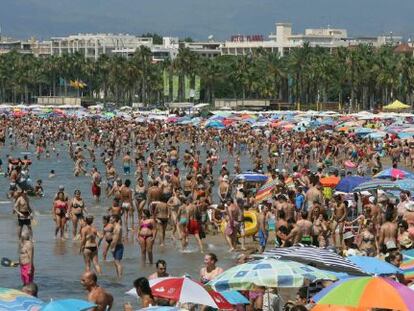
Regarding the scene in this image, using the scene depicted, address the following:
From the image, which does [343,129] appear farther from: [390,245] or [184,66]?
[184,66]

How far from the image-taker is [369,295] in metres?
9.57

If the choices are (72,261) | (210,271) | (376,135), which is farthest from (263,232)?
(376,135)

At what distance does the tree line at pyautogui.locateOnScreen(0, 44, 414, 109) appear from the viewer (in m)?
96.3

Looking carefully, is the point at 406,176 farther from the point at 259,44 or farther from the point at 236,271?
the point at 259,44

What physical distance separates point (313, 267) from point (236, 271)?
1.10m

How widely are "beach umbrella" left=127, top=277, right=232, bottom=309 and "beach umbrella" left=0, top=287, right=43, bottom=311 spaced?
4.05 ft

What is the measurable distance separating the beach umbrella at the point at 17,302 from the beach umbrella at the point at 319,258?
3614 millimetres

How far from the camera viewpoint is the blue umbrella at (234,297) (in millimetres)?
10609

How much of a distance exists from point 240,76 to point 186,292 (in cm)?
9919

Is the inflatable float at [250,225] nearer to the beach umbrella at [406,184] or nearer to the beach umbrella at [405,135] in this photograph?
the beach umbrella at [406,184]

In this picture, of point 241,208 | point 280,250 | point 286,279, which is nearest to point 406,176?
point 241,208

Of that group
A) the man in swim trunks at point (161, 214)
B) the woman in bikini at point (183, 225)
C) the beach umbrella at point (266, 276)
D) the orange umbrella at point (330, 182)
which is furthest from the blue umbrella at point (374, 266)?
the orange umbrella at point (330, 182)

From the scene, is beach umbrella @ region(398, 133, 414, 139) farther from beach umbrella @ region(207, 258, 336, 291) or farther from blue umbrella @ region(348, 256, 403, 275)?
beach umbrella @ region(207, 258, 336, 291)

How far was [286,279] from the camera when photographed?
36.5ft
